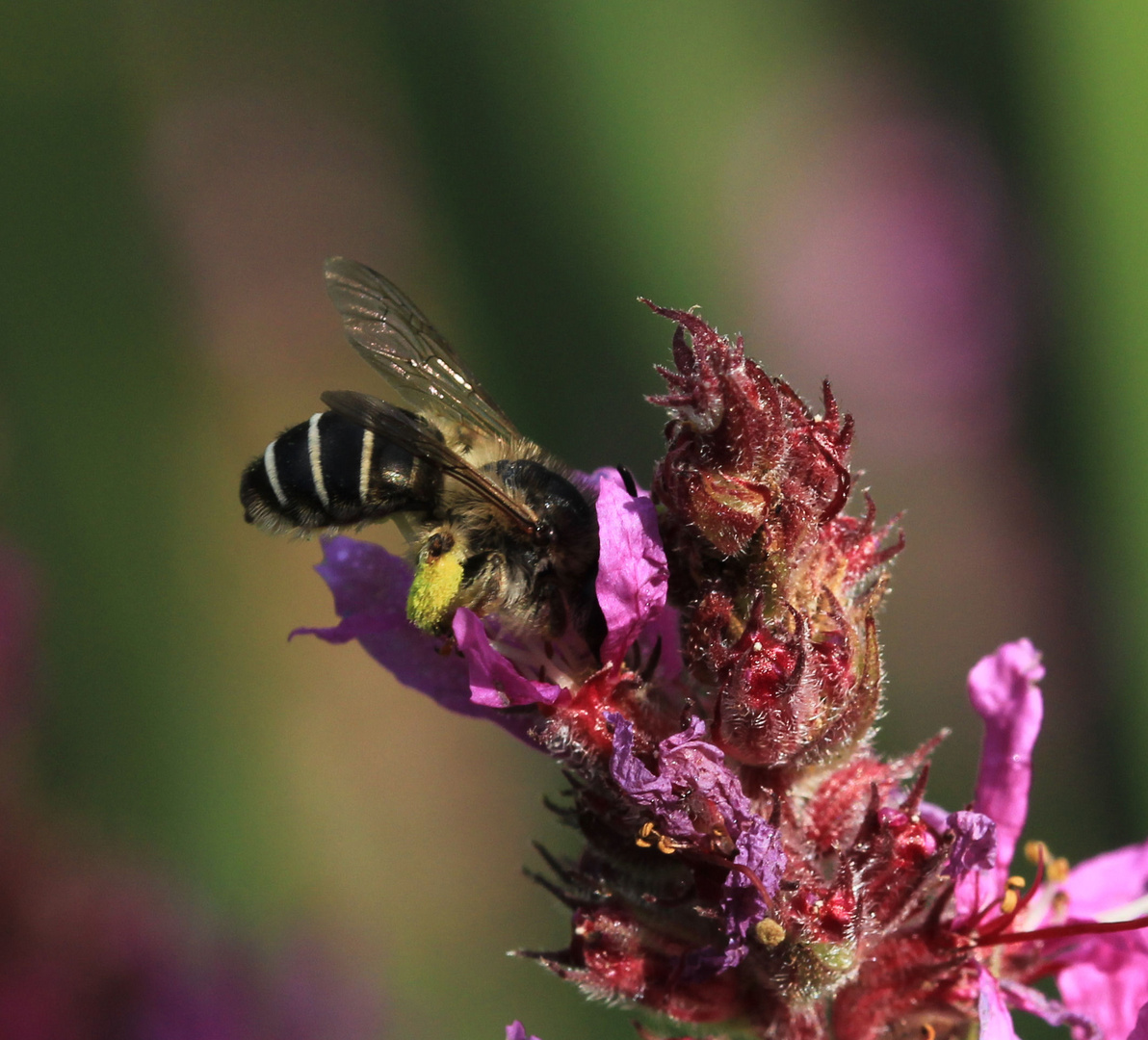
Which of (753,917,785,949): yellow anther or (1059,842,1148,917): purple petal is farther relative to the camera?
(1059,842,1148,917): purple petal

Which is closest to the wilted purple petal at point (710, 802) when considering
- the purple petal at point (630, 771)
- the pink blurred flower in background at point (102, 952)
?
the purple petal at point (630, 771)

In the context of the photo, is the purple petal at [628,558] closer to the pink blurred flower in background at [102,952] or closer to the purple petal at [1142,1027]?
the purple petal at [1142,1027]

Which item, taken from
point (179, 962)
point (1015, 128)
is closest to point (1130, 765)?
point (1015, 128)

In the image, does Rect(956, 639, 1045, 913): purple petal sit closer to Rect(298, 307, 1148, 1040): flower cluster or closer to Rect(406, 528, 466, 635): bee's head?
Rect(298, 307, 1148, 1040): flower cluster

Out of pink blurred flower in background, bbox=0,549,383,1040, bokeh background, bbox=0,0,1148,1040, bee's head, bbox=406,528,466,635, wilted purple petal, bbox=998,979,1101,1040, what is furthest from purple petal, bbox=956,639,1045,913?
pink blurred flower in background, bbox=0,549,383,1040

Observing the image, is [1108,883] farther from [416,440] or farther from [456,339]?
[456,339]

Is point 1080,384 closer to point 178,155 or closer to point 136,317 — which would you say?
point 136,317

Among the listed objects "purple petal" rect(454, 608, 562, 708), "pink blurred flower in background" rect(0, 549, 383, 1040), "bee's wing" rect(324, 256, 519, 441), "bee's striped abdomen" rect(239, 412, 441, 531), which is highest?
"bee's wing" rect(324, 256, 519, 441)

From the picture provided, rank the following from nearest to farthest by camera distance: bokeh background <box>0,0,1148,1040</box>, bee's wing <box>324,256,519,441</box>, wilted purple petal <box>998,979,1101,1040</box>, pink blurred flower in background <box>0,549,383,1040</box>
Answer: wilted purple petal <box>998,979,1101,1040</box>
bee's wing <box>324,256,519,441</box>
pink blurred flower in background <box>0,549,383,1040</box>
bokeh background <box>0,0,1148,1040</box>
